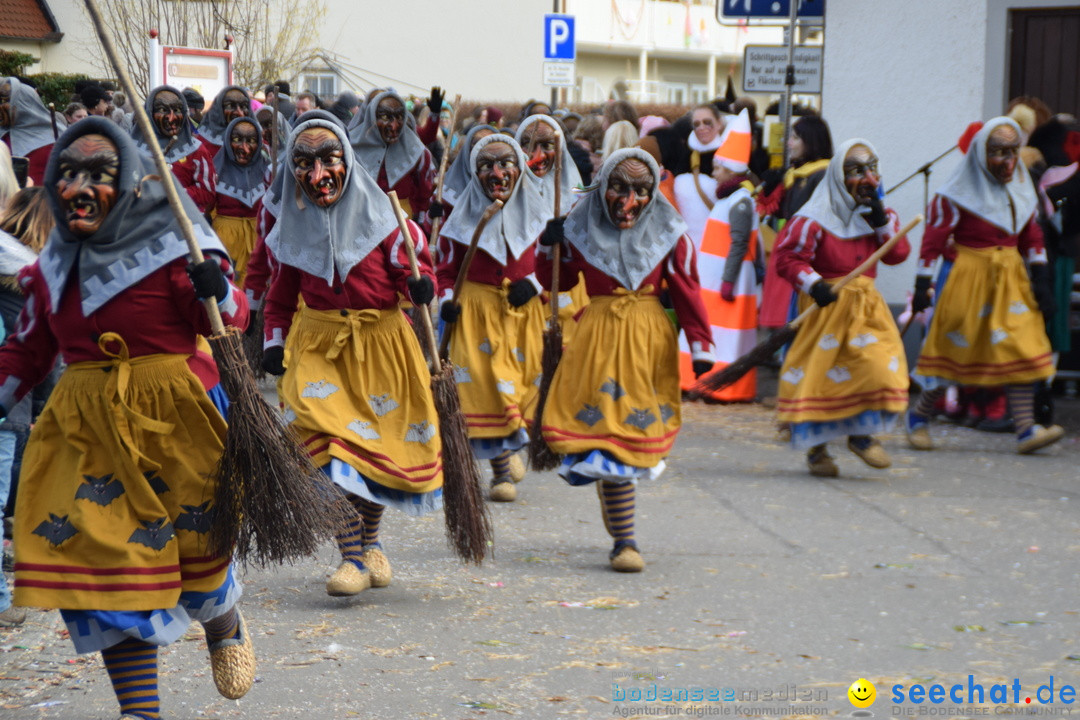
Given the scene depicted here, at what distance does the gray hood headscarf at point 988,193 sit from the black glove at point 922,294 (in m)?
0.50

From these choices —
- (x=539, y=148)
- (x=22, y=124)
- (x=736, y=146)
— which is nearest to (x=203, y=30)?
(x=22, y=124)

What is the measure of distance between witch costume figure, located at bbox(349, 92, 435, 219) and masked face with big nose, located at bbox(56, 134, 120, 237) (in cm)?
633

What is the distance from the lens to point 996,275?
916cm

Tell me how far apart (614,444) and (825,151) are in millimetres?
4375

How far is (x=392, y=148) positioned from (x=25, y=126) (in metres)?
2.90

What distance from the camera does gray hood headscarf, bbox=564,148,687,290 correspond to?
654cm

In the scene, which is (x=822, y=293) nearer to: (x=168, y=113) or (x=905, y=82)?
(x=905, y=82)

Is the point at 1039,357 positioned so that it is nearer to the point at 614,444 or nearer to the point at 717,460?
the point at 717,460

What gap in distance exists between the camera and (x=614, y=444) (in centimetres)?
646

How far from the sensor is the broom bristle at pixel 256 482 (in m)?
4.32

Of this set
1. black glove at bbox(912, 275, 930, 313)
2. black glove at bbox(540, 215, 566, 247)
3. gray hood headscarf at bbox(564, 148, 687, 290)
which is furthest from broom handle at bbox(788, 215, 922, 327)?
black glove at bbox(540, 215, 566, 247)

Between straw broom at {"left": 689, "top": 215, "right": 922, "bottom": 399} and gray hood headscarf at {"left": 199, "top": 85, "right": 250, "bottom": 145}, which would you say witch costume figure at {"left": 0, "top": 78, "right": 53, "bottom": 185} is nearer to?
gray hood headscarf at {"left": 199, "top": 85, "right": 250, "bottom": 145}

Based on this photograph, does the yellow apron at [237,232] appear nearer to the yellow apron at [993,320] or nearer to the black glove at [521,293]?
the black glove at [521,293]

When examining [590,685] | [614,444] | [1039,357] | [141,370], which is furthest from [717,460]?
[141,370]
